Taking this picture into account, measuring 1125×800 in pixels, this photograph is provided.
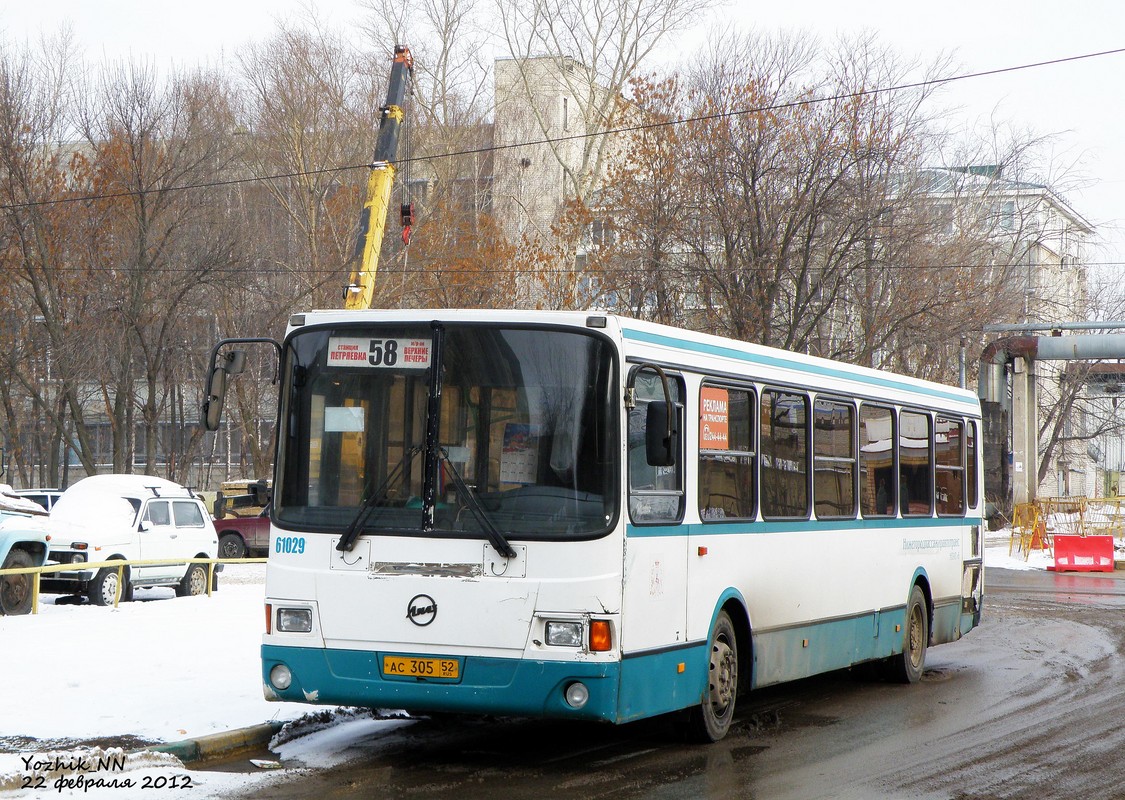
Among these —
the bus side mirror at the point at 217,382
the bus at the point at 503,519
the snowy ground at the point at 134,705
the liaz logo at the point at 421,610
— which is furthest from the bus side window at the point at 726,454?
the bus side mirror at the point at 217,382

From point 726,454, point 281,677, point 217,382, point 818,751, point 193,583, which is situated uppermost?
point 217,382

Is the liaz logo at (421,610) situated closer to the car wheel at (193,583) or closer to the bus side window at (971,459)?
the bus side window at (971,459)

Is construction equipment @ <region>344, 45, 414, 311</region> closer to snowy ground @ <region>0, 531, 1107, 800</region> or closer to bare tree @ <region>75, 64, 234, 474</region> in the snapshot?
snowy ground @ <region>0, 531, 1107, 800</region>

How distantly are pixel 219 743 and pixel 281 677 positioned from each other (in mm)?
625

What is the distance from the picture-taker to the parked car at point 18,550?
17.2 meters

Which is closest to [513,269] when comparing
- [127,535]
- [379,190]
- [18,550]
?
[379,190]

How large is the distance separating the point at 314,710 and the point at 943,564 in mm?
7242

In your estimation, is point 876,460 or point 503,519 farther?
point 876,460

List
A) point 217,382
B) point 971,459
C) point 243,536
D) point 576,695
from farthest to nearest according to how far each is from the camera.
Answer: point 243,536, point 971,459, point 217,382, point 576,695

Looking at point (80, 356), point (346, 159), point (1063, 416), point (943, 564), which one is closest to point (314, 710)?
point (943, 564)

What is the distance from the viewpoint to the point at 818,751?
9297 millimetres

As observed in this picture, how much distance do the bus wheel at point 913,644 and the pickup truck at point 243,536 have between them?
23246 mm

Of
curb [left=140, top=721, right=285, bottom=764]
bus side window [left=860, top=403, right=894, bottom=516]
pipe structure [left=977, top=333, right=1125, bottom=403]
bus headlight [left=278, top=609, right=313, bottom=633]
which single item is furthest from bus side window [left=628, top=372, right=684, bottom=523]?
pipe structure [left=977, top=333, right=1125, bottom=403]

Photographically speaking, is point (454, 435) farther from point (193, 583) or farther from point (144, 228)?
point (144, 228)
